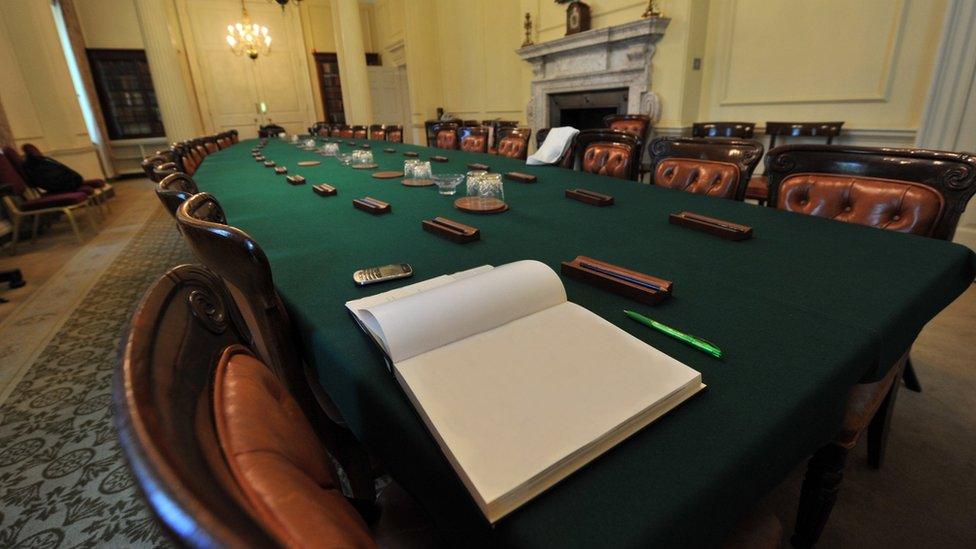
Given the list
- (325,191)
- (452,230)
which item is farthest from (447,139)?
(452,230)

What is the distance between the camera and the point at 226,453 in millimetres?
254

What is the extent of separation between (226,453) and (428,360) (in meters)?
0.24

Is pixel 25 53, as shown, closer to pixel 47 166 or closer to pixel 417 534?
pixel 47 166

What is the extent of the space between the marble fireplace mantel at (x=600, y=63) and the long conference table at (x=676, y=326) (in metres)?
3.22

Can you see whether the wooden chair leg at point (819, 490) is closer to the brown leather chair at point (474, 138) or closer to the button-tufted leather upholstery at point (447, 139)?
the brown leather chair at point (474, 138)

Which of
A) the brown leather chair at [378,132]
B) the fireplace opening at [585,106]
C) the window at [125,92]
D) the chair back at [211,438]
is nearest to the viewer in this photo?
the chair back at [211,438]

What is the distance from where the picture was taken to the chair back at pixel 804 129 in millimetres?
2914

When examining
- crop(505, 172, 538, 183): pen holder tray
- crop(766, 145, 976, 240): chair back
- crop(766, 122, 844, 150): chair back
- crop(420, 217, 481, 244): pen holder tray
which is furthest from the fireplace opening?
crop(420, 217, 481, 244): pen holder tray

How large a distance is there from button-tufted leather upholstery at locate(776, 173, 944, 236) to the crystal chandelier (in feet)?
23.3

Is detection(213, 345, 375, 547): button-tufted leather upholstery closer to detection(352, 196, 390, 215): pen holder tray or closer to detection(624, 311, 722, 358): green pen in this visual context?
detection(624, 311, 722, 358): green pen

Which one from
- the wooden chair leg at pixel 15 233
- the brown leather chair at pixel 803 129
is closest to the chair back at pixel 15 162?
the wooden chair leg at pixel 15 233

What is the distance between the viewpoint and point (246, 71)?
8.48 meters

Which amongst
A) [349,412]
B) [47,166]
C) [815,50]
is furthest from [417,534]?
[47,166]

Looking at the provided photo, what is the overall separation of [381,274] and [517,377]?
16.2 inches
